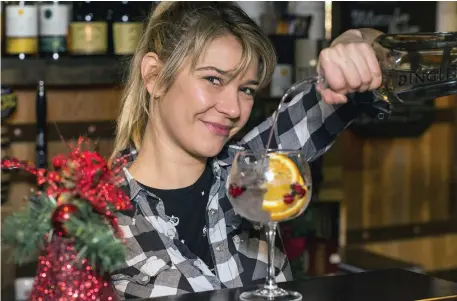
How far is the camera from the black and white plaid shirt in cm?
170

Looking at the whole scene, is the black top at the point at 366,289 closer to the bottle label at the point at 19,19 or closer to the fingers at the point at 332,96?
the fingers at the point at 332,96

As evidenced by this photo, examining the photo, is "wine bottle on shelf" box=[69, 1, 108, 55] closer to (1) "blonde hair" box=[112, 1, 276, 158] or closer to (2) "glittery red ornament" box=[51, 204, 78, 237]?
(1) "blonde hair" box=[112, 1, 276, 158]

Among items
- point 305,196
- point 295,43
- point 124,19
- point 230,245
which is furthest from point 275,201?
point 295,43

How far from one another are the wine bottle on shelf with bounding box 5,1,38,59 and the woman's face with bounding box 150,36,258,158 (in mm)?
1307

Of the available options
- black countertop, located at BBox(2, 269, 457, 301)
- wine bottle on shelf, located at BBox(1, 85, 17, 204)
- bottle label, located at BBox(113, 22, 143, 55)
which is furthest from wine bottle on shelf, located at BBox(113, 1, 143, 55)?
black countertop, located at BBox(2, 269, 457, 301)

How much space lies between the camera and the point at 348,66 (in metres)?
1.55

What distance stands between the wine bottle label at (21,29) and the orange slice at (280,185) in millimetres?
1928

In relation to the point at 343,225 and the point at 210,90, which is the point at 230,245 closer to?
the point at 210,90

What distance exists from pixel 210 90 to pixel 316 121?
35 centimetres

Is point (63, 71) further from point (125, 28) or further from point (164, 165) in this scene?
point (164, 165)

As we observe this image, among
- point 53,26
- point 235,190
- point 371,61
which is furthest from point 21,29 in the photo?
point 235,190

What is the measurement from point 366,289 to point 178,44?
743 mm

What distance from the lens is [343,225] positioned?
3848 mm

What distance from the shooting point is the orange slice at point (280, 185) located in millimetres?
1292
